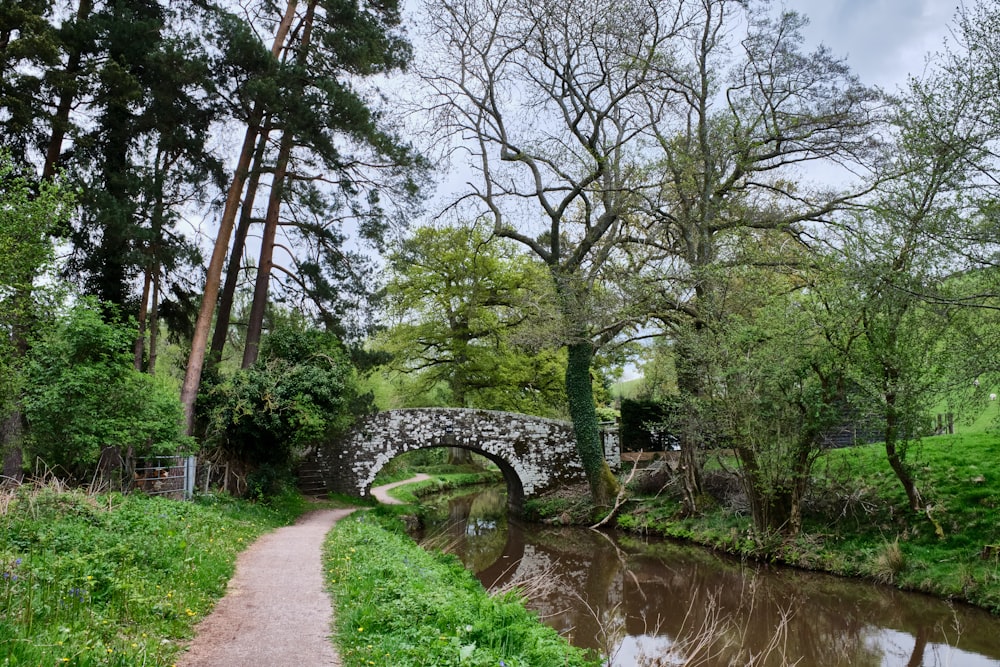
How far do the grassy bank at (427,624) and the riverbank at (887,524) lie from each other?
25.8 ft

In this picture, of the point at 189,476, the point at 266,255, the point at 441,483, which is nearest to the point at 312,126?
the point at 266,255

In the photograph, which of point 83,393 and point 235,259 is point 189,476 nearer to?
point 83,393

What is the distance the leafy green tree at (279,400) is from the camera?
16219 mm

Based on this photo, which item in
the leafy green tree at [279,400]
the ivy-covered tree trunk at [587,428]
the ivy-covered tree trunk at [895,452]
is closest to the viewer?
the ivy-covered tree trunk at [895,452]

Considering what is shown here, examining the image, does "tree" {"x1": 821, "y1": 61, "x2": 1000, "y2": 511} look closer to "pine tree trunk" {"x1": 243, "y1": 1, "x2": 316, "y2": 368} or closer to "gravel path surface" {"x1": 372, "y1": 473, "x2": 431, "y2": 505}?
"pine tree trunk" {"x1": 243, "y1": 1, "x2": 316, "y2": 368}

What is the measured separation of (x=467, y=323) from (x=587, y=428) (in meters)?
8.77

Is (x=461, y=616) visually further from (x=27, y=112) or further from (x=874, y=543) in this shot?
(x=27, y=112)

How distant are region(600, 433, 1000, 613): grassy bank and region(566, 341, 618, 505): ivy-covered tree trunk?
3204 mm

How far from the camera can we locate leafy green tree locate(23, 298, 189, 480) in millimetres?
10992

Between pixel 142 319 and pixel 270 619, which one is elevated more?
pixel 142 319

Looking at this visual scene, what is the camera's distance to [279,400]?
16375 mm

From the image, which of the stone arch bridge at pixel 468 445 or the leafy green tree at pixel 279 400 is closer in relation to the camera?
the leafy green tree at pixel 279 400

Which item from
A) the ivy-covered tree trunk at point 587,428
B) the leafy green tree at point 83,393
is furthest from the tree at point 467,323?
the leafy green tree at point 83,393

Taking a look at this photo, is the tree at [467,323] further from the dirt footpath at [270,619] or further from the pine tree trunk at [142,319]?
the dirt footpath at [270,619]
